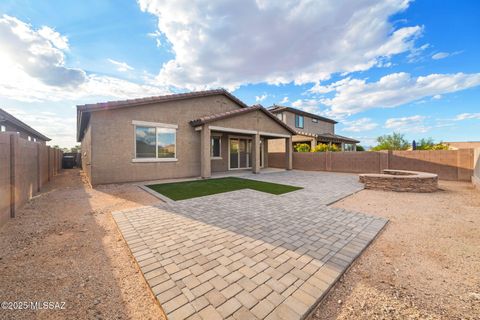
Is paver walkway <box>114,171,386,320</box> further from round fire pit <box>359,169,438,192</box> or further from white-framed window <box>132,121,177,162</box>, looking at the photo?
white-framed window <box>132,121,177,162</box>

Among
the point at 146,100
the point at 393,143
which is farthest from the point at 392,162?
the point at 146,100

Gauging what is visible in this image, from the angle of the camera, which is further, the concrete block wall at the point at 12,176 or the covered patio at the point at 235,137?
the covered patio at the point at 235,137

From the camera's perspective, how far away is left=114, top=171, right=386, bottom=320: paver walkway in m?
2.03

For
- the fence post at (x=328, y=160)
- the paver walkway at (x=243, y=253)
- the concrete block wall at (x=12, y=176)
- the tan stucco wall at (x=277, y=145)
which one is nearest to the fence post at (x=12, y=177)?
the concrete block wall at (x=12, y=176)

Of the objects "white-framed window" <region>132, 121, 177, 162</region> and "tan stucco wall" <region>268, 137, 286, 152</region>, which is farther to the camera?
"tan stucco wall" <region>268, 137, 286, 152</region>

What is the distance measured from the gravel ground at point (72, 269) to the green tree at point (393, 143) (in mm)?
23654

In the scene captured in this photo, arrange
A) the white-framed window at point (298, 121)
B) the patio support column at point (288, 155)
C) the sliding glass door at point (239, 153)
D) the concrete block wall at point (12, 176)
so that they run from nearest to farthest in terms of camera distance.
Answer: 1. the concrete block wall at point (12, 176)
2. the sliding glass door at point (239, 153)
3. the patio support column at point (288, 155)
4. the white-framed window at point (298, 121)

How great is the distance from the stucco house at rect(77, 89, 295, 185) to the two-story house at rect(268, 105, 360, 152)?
27.4 feet

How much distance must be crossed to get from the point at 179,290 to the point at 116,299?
28.6 inches

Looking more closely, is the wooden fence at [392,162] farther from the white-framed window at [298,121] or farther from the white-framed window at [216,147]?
the white-framed window at [298,121]

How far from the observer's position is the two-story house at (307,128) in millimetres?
22516

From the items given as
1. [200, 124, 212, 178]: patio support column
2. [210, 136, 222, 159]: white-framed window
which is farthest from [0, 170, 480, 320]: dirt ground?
[210, 136, 222, 159]: white-framed window

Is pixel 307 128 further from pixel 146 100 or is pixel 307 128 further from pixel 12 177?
pixel 12 177

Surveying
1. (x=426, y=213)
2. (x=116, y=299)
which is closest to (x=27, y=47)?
(x=116, y=299)
